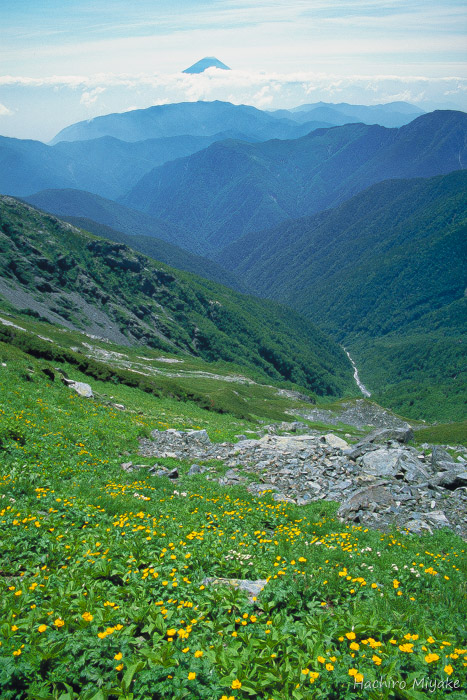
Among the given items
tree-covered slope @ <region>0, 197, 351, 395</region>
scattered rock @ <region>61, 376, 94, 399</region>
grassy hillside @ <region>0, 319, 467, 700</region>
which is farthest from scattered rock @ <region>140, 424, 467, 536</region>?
tree-covered slope @ <region>0, 197, 351, 395</region>

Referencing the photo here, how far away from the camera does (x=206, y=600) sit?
22.8ft

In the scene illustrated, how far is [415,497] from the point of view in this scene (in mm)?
14727

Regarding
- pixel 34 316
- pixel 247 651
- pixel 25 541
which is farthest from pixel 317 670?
pixel 34 316

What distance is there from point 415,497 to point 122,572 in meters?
11.3

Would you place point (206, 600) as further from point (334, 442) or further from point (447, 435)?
point (447, 435)

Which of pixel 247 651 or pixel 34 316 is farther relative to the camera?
pixel 34 316

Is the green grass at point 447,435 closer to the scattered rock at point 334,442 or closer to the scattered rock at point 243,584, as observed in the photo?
the scattered rock at point 334,442

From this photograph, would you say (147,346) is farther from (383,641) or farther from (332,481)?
(383,641)

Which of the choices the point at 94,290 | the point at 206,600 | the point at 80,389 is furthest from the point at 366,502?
the point at 94,290

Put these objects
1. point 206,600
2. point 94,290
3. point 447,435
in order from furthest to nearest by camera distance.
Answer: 1. point 94,290
2. point 447,435
3. point 206,600

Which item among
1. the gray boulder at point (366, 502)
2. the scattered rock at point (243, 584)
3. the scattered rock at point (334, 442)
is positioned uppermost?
the scattered rock at point (243, 584)

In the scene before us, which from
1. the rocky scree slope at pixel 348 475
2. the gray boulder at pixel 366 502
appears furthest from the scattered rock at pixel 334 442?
the gray boulder at pixel 366 502

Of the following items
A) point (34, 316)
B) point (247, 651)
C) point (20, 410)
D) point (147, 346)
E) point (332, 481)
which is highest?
point (247, 651)

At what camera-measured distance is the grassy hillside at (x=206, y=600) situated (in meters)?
5.30
